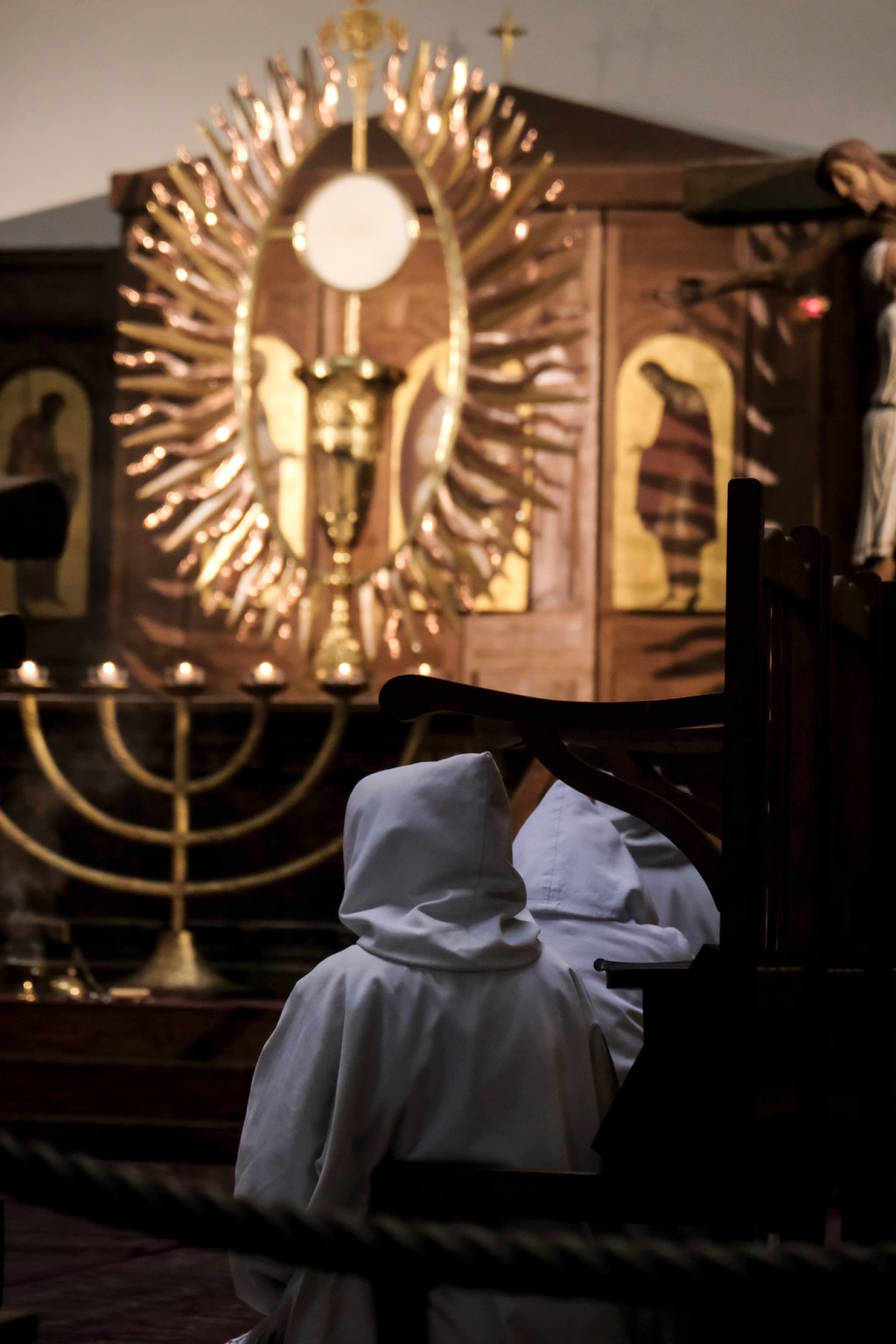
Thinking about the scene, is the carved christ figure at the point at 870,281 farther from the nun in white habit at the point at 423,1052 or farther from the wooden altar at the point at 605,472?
the nun in white habit at the point at 423,1052

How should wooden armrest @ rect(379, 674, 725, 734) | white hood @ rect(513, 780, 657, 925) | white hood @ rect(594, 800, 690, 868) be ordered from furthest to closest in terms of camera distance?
white hood @ rect(594, 800, 690, 868)
white hood @ rect(513, 780, 657, 925)
wooden armrest @ rect(379, 674, 725, 734)

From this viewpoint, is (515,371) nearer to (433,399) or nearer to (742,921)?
(433,399)

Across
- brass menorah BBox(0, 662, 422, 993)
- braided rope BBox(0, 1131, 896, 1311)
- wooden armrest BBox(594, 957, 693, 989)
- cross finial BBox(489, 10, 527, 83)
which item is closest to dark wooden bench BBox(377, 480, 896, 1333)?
wooden armrest BBox(594, 957, 693, 989)

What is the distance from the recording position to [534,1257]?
96cm

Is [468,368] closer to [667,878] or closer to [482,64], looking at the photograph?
[482,64]

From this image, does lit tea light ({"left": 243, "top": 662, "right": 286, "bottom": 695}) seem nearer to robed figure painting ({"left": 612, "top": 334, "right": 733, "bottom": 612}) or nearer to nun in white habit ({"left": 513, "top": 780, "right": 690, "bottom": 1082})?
robed figure painting ({"left": 612, "top": 334, "right": 733, "bottom": 612})

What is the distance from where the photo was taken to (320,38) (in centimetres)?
617

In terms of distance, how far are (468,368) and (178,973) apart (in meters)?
2.47

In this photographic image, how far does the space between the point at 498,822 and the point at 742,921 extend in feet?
1.10

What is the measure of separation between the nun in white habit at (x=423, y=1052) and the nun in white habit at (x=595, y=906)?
0.20 m

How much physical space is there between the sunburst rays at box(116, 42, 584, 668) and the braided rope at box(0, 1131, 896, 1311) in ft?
16.8

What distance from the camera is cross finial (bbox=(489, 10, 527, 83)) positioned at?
6.71 metres

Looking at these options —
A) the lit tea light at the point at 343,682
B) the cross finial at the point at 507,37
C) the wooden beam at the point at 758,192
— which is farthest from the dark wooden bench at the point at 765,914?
the cross finial at the point at 507,37

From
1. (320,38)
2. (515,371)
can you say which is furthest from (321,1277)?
(320,38)
